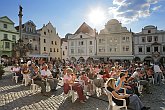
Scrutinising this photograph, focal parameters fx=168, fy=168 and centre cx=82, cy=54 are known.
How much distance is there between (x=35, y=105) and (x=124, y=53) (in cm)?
3850

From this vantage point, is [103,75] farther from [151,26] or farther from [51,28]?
[51,28]

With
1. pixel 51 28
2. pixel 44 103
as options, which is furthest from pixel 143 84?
pixel 51 28

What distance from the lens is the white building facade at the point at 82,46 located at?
48.1 metres

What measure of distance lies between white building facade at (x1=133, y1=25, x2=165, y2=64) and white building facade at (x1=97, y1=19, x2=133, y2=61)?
6.42 ft

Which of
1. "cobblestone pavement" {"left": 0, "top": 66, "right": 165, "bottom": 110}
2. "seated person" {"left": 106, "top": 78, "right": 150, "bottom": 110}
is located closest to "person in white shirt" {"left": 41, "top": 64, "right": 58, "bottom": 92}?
"cobblestone pavement" {"left": 0, "top": 66, "right": 165, "bottom": 110}

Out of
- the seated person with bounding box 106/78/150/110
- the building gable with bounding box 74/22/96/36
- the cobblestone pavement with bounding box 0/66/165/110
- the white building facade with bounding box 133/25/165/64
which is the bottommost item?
the cobblestone pavement with bounding box 0/66/165/110

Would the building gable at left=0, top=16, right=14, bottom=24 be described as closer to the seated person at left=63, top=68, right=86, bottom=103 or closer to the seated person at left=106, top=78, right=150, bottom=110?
the seated person at left=63, top=68, right=86, bottom=103

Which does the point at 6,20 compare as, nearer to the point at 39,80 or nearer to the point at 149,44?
the point at 149,44

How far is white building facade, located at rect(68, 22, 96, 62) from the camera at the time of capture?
48.1 m

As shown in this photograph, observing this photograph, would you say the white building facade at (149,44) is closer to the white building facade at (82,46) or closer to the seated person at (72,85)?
the white building facade at (82,46)

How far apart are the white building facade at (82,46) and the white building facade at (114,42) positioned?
84.4 inches

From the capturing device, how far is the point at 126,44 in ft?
142

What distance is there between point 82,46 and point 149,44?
1853cm

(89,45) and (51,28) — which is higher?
(51,28)
